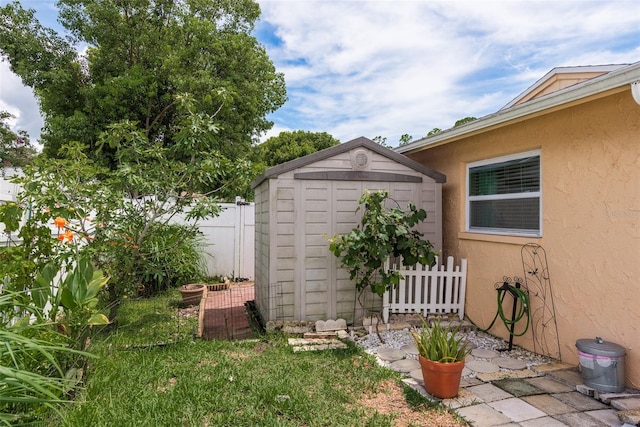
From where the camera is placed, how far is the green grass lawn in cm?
275

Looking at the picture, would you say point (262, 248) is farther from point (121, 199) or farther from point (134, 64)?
point (134, 64)

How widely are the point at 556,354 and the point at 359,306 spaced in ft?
7.79

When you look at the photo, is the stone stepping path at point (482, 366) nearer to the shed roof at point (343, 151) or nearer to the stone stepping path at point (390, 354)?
the stone stepping path at point (390, 354)

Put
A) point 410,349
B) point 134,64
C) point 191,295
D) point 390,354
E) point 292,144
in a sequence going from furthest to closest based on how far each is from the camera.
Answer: point 292,144, point 134,64, point 191,295, point 410,349, point 390,354

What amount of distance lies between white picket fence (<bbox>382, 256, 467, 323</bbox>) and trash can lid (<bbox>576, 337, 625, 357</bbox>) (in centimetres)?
192

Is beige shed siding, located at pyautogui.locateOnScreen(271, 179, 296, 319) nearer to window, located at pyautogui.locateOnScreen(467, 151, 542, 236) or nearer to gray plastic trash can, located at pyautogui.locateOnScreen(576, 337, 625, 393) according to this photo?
window, located at pyautogui.locateOnScreen(467, 151, 542, 236)

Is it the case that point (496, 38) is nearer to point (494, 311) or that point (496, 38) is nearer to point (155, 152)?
point (494, 311)

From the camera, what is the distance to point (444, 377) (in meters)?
3.13

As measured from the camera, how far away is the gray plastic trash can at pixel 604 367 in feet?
10.6

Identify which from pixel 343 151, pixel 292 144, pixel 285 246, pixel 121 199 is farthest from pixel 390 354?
pixel 292 144

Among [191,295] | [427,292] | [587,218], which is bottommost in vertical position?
[191,295]

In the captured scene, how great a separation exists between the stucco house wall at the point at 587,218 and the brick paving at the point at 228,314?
3.56m

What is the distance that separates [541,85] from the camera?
6.34m

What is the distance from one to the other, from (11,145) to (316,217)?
26.1 m
